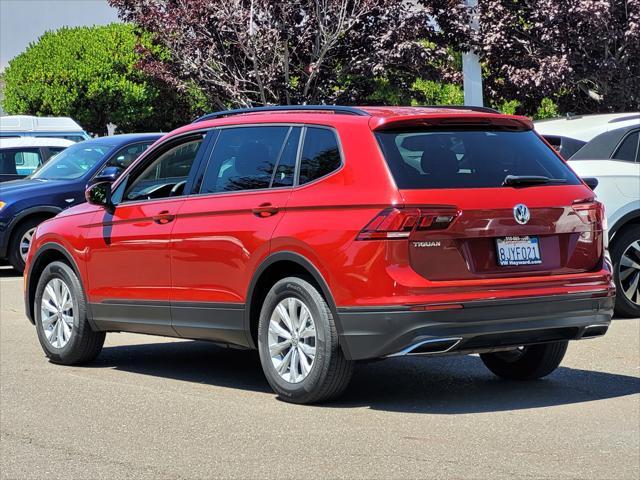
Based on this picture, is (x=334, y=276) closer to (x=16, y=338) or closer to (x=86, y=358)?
(x=86, y=358)

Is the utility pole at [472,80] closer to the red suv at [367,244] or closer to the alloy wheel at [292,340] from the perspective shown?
the red suv at [367,244]

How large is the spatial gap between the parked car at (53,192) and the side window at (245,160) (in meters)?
8.47

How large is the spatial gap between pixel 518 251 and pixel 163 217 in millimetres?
2607

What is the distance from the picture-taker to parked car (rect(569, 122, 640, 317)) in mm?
11539

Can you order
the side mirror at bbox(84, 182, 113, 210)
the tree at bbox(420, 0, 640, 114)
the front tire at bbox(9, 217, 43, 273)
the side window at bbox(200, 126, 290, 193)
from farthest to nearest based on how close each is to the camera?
the tree at bbox(420, 0, 640, 114)
the front tire at bbox(9, 217, 43, 273)
the side mirror at bbox(84, 182, 113, 210)
the side window at bbox(200, 126, 290, 193)

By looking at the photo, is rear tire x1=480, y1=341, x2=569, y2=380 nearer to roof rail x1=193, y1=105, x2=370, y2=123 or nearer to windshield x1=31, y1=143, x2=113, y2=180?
roof rail x1=193, y1=105, x2=370, y2=123

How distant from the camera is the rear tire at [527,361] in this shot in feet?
27.5

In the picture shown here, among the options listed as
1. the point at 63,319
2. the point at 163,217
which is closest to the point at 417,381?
the point at 163,217

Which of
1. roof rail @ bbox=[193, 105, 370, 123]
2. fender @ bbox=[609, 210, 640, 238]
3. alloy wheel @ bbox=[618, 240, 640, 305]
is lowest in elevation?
alloy wheel @ bbox=[618, 240, 640, 305]

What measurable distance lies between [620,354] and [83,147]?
987 cm

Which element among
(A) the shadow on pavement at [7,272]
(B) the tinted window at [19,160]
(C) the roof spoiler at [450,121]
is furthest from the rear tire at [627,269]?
(B) the tinted window at [19,160]

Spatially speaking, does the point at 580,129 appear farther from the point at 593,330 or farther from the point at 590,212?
the point at 593,330

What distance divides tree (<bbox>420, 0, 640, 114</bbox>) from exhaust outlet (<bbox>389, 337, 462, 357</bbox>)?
16134mm

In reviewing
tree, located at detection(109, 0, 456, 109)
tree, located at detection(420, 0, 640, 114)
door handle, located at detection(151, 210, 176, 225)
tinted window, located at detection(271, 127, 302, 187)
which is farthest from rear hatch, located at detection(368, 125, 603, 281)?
tree, located at detection(109, 0, 456, 109)
